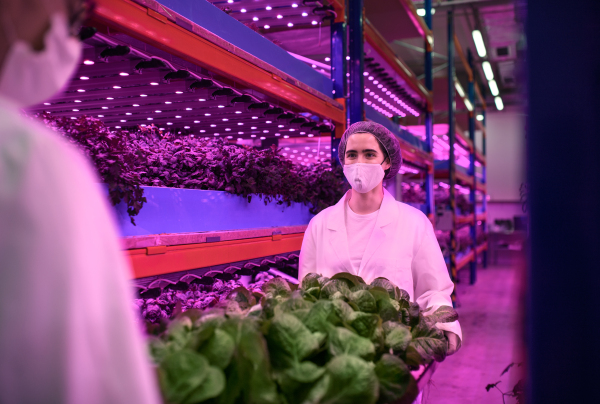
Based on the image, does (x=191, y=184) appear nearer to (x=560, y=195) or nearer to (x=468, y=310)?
(x=560, y=195)

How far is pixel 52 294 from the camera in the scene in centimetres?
56

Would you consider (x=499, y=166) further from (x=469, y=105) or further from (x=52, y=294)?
(x=52, y=294)

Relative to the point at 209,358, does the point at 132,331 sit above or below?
above

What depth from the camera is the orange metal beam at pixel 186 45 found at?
2000 mm

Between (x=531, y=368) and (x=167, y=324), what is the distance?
2.59 feet

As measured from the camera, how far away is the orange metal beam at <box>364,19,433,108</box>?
18.0ft

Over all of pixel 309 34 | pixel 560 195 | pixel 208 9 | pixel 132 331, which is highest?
pixel 309 34

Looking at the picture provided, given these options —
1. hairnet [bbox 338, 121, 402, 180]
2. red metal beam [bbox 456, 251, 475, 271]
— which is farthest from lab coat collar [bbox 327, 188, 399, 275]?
red metal beam [bbox 456, 251, 475, 271]

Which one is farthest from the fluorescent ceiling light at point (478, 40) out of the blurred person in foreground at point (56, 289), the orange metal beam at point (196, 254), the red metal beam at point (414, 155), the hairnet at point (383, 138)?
the blurred person in foreground at point (56, 289)

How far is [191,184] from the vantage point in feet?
9.46


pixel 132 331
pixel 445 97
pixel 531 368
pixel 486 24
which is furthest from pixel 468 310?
pixel 132 331

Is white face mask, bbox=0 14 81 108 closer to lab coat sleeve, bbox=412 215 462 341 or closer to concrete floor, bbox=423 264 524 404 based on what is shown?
concrete floor, bbox=423 264 524 404

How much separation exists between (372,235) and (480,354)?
14.9 ft

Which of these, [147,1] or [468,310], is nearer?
[147,1]
